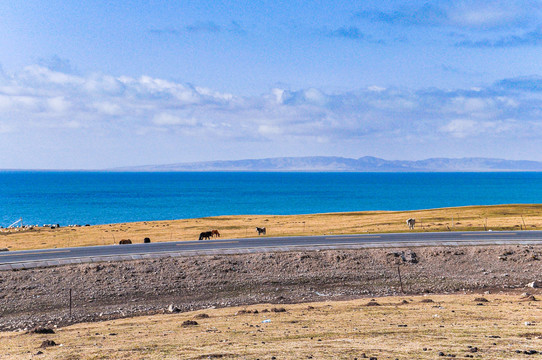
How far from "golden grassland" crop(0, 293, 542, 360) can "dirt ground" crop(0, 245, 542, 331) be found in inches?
187

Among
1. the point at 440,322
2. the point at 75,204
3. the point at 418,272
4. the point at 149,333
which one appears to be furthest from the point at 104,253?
the point at 75,204

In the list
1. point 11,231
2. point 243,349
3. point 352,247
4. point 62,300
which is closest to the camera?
point 243,349

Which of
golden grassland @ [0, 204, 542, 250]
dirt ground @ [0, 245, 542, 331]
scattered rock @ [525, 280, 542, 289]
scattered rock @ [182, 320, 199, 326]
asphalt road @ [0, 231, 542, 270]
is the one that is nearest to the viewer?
scattered rock @ [182, 320, 199, 326]

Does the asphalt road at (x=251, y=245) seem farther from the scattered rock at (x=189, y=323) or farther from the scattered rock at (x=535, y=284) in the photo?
the scattered rock at (x=189, y=323)

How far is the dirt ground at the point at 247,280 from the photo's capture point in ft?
105

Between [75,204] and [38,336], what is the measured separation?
150 m

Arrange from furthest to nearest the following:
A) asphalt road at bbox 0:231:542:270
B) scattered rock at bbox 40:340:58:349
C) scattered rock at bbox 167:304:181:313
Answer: asphalt road at bbox 0:231:542:270
scattered rock at bbox 167:304:181:313
scattered rock at bbox 40:340:58:349

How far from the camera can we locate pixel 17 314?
3044cm

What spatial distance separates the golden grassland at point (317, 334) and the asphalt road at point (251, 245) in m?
13.1

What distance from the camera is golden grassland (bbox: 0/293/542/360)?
17500mm

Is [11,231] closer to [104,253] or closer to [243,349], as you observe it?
[104,253]

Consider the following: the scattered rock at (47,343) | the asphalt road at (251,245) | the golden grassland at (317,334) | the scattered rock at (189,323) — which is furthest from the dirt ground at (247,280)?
the scattered rock at (47,343)

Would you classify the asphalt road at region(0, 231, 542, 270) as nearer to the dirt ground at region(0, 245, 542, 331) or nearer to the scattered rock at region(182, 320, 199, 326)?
the dirt ground at region(0, 245, 542, 331)

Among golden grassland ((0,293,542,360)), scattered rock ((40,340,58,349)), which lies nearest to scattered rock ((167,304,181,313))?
golden grassland ((0,293,542,360))
